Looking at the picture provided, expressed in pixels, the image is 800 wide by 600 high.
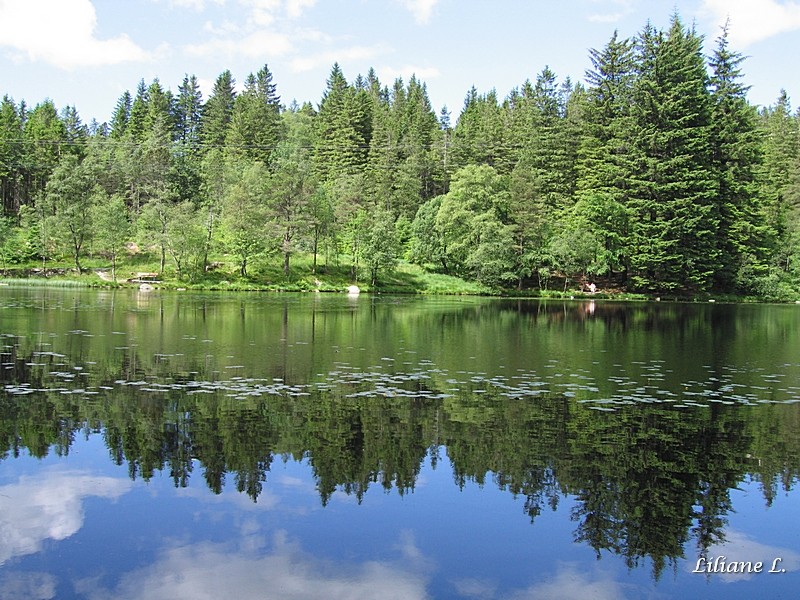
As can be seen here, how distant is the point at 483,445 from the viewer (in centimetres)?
1259

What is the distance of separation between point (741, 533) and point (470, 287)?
222 feet

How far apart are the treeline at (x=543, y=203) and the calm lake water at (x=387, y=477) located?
173 ft

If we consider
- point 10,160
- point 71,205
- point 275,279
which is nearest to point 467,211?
point 275,279

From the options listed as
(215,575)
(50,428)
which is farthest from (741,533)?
(50,428)

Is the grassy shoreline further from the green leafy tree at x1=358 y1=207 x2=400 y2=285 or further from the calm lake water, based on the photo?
the calm lake water

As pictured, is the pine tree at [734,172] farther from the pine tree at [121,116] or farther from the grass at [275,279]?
the pine tree at [121,116]

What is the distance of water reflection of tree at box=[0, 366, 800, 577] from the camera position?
9859mm

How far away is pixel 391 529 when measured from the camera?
29.4ft

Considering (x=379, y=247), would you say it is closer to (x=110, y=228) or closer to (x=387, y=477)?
(x=110, y=228)

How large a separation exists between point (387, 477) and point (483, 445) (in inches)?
92.5

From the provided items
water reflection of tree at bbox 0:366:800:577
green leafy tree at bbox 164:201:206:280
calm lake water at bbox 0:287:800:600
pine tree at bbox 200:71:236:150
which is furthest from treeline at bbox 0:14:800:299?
water reflection of tree at bbox 0:366:800:577

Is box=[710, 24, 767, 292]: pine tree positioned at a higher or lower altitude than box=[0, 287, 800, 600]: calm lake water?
higher

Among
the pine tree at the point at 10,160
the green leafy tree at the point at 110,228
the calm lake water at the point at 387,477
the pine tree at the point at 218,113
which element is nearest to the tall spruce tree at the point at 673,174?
the calm lake water at the point at 387,477

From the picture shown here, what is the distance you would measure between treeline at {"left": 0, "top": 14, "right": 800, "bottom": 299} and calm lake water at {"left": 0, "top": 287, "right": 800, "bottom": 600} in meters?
52.8
